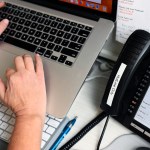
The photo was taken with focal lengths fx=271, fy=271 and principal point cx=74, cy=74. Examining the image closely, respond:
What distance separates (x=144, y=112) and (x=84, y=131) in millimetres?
147

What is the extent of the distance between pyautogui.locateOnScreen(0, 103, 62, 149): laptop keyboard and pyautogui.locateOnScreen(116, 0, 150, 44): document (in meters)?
0.27

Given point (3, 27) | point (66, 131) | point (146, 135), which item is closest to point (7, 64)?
point (3, 27)

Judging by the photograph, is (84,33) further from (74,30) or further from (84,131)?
(84,131)

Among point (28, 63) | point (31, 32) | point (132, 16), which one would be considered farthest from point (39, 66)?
point (132, 16)

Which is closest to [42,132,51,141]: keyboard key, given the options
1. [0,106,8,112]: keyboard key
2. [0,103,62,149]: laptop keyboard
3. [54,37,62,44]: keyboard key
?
[0,103,62,149]: laptop keyboard

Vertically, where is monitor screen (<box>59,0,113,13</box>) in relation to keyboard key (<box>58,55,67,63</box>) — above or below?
above

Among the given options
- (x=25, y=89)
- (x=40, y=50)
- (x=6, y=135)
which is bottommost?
(x=6, y=135)

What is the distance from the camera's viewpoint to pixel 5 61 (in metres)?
0.69

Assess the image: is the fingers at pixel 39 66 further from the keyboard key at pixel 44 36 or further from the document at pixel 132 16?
the document at pixel 132 16

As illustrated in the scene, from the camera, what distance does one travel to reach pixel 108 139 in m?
0.62

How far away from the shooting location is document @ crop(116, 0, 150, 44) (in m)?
0.58

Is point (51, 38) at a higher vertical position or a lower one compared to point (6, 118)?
higher

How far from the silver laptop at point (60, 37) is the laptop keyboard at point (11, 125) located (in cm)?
4

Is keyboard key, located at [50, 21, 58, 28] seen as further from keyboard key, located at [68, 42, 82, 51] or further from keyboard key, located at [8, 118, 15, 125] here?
keyboard key, located at [8, 118, 15, 125]
